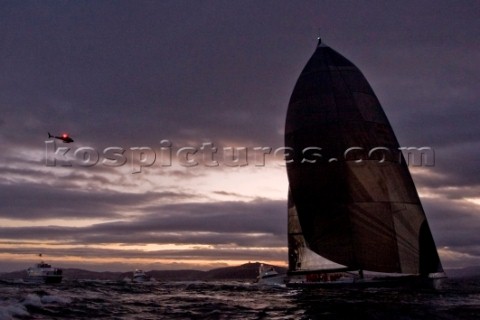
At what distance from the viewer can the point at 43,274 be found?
83.4m

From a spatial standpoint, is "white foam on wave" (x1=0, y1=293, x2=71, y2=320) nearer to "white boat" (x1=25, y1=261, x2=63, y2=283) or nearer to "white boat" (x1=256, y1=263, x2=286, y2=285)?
"white boat" (x1=256, y1=263, x2=286, y2=285)

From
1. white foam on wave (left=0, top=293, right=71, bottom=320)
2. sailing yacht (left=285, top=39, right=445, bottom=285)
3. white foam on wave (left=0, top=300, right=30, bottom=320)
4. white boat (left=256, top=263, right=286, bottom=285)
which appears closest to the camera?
white foam on wave (left=0, top=300, right=30, bottom=320)

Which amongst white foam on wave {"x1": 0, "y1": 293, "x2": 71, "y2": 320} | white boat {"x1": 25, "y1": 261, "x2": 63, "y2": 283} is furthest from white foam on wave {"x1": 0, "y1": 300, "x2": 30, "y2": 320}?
white boat {"x1": 25, "y1": 261, "x2": 63, "y2": 283}

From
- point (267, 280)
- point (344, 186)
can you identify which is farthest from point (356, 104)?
point (267, 280)

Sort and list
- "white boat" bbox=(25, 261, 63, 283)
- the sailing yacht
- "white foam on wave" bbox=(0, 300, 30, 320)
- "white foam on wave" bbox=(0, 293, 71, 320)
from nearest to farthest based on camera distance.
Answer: "white foam on wave" bbox=(0, 300, 30, 320) < "white foam on wave" bbox=(0, 293, 71, 320) < the sailing yacht < "white boat" bbox=(25, 261, 63, 283)

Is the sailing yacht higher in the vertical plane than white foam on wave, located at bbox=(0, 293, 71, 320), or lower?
higher

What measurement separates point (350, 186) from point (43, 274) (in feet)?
213

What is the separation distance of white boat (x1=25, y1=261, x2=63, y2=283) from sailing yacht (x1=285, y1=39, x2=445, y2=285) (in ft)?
191

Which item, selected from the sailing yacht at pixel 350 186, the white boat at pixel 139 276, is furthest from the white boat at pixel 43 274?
the sailing yacht at pixel 350 186

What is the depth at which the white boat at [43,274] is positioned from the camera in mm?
82812

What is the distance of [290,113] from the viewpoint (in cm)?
3753

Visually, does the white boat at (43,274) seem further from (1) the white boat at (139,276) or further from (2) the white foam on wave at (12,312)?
(2) the white foam on wave at (12,312)

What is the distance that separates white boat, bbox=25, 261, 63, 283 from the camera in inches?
3260

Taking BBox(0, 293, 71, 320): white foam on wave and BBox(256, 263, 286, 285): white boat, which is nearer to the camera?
BBox(0, 293, 71, 320): white foam on wave
